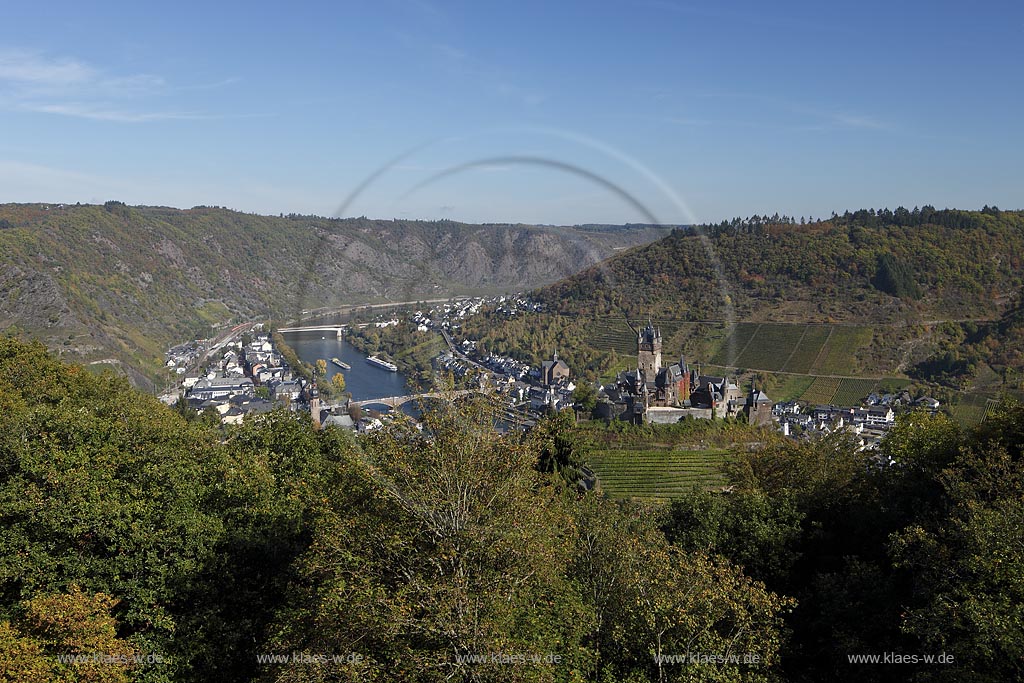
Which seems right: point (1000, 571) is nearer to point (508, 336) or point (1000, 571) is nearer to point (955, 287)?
point (508, 336)

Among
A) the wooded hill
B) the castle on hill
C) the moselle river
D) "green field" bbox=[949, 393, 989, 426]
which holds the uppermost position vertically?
the wooded hill

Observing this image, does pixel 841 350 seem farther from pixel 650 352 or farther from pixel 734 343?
pixel 650 352

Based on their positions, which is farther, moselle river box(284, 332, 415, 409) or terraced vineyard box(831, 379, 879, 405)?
moselle river box(284, 332, 415, 409)

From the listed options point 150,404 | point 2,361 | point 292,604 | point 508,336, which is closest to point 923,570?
point 292,604

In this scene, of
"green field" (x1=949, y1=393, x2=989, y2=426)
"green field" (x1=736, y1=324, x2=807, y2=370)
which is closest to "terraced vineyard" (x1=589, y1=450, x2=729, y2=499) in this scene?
"green field" (x1=949, y1=393, x2=989, y2=426)

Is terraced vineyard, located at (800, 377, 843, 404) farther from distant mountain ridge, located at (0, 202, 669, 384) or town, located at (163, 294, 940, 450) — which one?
distant mountain ridge, located at (0, 202, 669, 384)

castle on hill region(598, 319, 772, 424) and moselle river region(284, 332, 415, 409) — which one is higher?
castle on hill region(598, 319, 772, 424)
